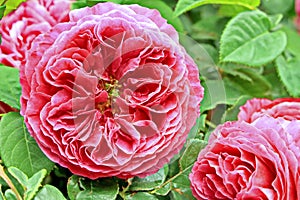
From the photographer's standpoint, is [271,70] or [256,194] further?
[271,70]

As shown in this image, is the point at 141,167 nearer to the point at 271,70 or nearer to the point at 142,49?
the point at 142,49

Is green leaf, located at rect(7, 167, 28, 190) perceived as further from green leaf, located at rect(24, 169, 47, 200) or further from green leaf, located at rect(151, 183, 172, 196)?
green leaf, located at rect(151, 183, 172, 196)

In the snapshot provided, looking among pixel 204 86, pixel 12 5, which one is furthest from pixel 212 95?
pixel 12 5

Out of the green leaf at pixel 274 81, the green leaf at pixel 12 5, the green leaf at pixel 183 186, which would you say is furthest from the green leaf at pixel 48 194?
A: the green leaf at pixel 274 81

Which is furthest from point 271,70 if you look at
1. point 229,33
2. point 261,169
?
point 261,169

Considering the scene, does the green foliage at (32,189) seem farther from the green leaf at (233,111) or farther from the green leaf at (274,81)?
the green leaf at (274,81)

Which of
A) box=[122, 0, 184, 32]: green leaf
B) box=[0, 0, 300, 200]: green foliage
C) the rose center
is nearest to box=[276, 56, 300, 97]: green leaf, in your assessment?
box=[0, 0, 300, 200]: green foliage
